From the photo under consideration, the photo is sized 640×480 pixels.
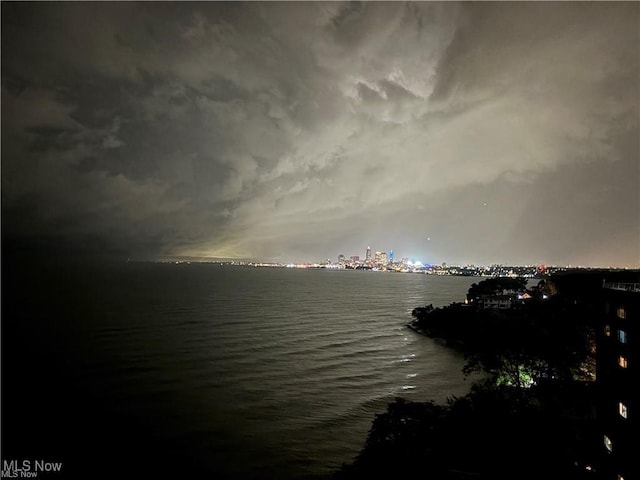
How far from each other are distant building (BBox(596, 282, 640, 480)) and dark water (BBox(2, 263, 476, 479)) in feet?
32.8

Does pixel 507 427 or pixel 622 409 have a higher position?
pixel 507 427

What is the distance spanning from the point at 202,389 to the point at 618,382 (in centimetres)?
2553

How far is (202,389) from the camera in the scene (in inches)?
1066

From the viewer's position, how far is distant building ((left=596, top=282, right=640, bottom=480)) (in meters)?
16.2

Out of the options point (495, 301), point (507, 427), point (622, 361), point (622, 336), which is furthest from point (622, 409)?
point (495, 301)

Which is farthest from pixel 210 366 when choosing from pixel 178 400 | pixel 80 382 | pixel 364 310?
pixel 364 310

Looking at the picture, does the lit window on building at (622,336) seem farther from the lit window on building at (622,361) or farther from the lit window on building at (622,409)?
Answer: the lit window on building at (622,409)

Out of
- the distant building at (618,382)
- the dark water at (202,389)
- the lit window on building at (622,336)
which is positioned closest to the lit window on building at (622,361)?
the distant building at (618,382)

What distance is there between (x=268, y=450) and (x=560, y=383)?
16350 mm

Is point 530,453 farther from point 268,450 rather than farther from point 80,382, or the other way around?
point 80,382

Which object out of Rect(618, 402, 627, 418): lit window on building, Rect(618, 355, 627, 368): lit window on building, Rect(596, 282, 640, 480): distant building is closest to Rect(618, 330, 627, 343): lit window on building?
Rect(596, 282, 640, 480): distant building

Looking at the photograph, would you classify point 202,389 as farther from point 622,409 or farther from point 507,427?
point 622,409

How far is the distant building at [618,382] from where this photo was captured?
1625cm

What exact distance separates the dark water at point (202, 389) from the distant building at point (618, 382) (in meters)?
9.98
